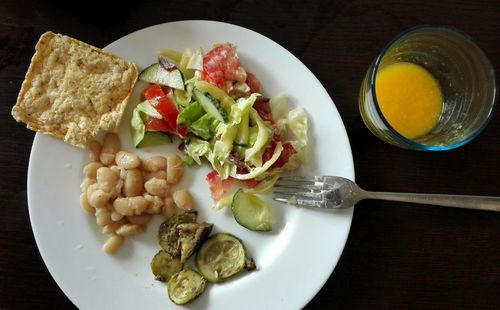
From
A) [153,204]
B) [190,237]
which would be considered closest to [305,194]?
[190,237]

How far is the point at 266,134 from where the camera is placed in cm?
159

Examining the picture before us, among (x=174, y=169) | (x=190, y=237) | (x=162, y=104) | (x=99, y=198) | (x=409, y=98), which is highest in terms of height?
(x=409, y=98)

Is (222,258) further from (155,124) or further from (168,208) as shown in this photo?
(155,124)

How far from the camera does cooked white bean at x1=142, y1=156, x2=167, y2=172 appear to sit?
1.63 m

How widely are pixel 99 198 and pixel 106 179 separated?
0.23 ft

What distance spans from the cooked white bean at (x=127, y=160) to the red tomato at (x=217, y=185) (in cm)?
26

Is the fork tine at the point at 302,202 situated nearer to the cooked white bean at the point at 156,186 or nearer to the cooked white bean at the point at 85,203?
the cooked white bean at the point at 156,186

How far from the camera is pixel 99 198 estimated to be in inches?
61.4

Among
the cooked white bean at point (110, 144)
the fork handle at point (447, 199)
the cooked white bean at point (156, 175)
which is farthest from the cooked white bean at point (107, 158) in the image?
the fork handle at point (447, 199)

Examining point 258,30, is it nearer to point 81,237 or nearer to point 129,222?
point 129,222

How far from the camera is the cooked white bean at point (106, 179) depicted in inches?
62.0

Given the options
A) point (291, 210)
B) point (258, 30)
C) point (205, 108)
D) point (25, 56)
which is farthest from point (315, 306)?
point (25, 56)

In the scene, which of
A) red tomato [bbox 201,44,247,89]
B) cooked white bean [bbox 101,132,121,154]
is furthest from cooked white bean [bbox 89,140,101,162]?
red tomato [bbox 201,44,247,89]

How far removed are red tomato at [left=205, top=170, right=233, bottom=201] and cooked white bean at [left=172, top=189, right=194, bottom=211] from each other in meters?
0.09
